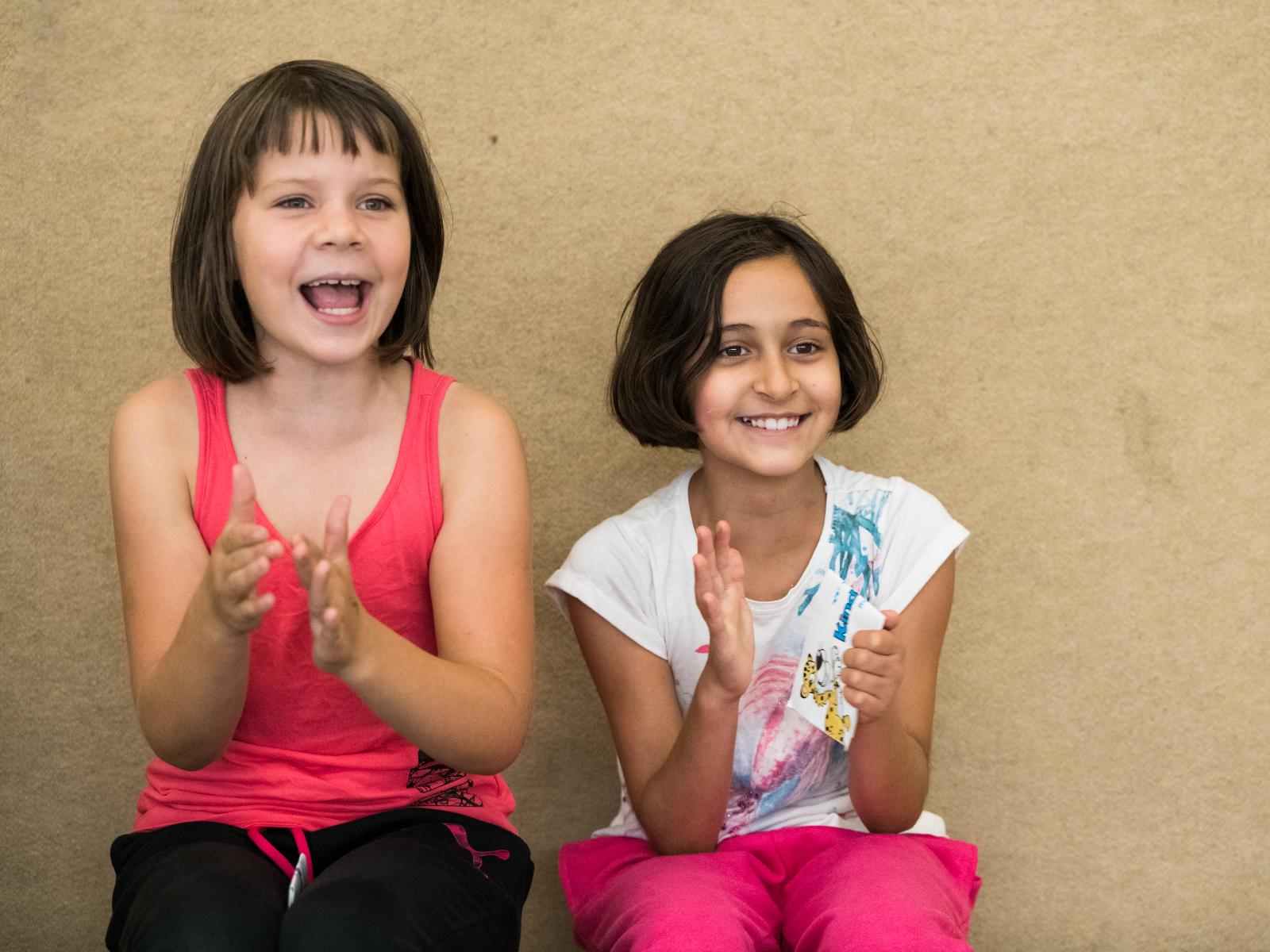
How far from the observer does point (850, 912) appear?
1298mm

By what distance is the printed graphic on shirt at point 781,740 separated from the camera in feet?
5.01

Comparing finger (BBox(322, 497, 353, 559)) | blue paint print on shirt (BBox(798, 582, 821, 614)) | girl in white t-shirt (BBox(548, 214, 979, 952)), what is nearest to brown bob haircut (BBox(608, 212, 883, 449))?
girl in white t-shirt (BBox(548, 214, 979, 952))

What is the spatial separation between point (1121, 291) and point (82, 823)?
5.34ft

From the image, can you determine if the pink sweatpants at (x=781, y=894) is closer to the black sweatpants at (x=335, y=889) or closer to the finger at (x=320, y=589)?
the black sweatpants at (x=335, y=889)

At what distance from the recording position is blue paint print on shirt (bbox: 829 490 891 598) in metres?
1.54

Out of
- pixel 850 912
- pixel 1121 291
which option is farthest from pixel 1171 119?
pixel 850 912

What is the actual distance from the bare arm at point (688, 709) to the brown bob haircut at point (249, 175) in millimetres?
425

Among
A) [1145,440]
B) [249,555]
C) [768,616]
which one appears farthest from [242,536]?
[1145,440]

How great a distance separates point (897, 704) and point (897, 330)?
0.59m

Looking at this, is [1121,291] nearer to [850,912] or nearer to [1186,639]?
[1186,639]

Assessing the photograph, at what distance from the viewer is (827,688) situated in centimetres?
137

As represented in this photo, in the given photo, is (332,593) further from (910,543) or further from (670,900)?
(910,543)

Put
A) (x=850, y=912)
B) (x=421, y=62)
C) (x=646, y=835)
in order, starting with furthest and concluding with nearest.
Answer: (x=421, y=62)
(x=646, y=835)
(x=850, y=912)

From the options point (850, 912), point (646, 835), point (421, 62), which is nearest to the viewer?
point (850, 912)
